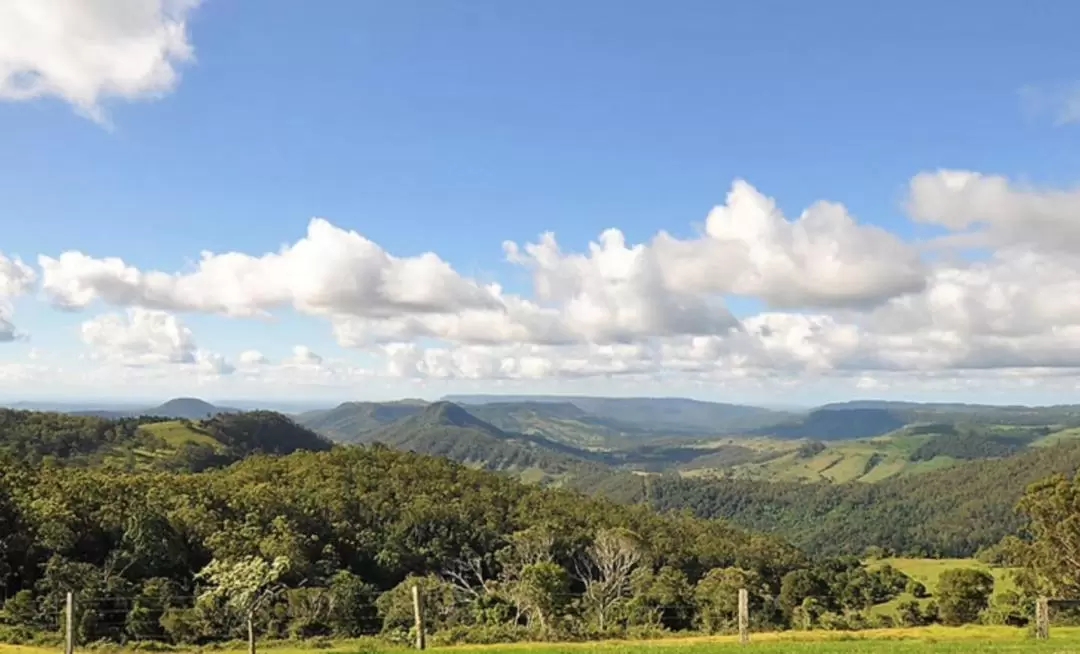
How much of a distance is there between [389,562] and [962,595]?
57.5m

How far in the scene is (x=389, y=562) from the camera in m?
79.1

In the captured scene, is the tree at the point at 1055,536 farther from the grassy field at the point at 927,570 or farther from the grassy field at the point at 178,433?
the grassy field at the point at 178,433

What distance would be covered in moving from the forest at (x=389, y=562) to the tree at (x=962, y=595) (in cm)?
35

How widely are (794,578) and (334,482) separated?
55.6 metres

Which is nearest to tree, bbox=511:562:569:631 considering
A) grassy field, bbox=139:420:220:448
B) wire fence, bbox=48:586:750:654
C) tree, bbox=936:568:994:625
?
wire fence, bbox=48:586:750:654

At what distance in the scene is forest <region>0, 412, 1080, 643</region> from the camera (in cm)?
4669

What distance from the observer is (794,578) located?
93.1 m

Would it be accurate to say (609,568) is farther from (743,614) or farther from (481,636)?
(743,614)

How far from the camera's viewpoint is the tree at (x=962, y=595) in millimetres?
76875

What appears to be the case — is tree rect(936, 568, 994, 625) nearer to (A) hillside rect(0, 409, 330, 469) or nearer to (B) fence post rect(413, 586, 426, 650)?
(B) fence post rect(413, 586, 426, 650)

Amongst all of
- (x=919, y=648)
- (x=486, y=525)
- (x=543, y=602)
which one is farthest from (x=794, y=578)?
(x=919, y=648)

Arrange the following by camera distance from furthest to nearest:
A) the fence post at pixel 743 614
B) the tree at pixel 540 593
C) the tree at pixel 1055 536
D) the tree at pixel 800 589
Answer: the tree at pixel 800 589 → the tree at pixel 540 593 → the tree at pixel 1055 536 → the fence post at pixel 743 614

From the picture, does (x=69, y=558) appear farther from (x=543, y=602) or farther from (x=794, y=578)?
(x=794, y=578)

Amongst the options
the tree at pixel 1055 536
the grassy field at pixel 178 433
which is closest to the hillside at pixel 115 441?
the grassy field at pixel 178 433
